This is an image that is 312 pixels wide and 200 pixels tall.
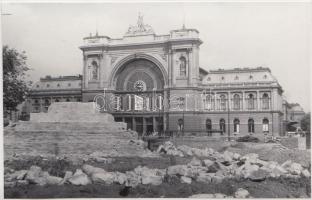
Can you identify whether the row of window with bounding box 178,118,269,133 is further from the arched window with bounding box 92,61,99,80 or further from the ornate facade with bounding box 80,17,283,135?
the arched window with bounding box 92,61,99,80

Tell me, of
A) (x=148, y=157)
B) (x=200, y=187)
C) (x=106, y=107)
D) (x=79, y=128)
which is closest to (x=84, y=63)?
(x=106, y=107)

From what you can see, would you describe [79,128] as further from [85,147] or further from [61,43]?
[61,43]

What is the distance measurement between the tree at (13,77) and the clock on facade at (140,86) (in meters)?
19.1

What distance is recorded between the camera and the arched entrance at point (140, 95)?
50.3 metres

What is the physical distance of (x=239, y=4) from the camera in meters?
23.0

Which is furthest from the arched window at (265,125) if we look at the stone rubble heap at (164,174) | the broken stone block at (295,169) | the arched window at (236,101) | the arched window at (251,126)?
the broken stone block at (295,169)

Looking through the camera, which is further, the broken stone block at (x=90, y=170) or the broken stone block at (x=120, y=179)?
the broken stone block at (x=90, y=170)

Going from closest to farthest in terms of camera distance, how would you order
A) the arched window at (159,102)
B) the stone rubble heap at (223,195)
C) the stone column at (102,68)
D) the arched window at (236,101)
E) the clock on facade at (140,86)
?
1. the stone rubble heap at (223,195)
2. the arched window at (159,102)
3. the arched window at (236,101)
4. the clock on facade at (140,86)
5. the stone column at (102,68)

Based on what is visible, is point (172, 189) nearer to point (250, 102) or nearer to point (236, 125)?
point (236, 125)

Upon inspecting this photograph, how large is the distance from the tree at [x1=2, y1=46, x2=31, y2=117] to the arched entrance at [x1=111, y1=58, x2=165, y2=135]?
1781 centimetres

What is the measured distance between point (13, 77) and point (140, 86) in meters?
22.3

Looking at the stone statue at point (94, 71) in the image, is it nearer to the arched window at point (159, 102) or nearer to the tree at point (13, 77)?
the arched window at point (159, 102)

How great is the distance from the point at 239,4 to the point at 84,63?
33.6 meters

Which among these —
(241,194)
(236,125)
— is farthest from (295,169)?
(236,125)
